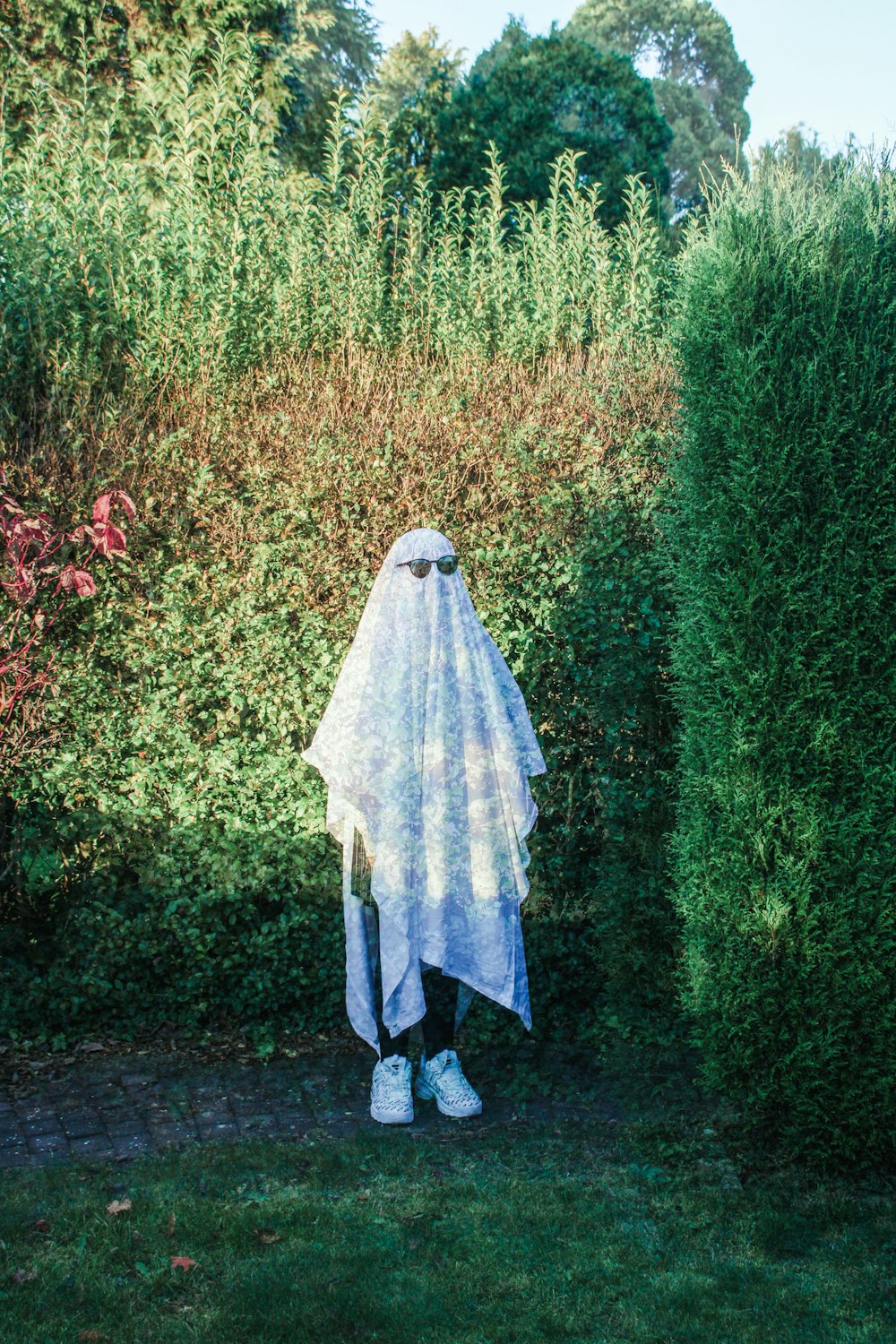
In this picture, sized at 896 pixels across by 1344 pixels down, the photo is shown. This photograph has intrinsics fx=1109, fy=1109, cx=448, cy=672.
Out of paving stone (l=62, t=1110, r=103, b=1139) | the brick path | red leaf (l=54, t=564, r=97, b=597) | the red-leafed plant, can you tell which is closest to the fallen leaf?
the brick path

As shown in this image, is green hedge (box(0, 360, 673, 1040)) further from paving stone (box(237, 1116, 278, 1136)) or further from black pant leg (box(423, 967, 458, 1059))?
paving stone (box(237, 1116, 278, 1136))

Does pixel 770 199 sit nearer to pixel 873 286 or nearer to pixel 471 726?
pixel 873 286

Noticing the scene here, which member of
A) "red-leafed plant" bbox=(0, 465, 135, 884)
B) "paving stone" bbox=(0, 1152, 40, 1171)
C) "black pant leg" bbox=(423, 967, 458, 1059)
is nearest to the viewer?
"paving stone" bbox=(0, 1152, 40, 1171)

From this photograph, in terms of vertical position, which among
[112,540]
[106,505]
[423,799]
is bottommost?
[423,799]

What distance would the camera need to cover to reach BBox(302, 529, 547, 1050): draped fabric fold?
13.5ft

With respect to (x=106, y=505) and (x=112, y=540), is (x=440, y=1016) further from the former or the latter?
(x=106, y=505)

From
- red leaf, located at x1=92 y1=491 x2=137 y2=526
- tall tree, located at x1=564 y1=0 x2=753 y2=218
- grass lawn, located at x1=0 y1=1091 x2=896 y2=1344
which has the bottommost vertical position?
grass lawn, located at x1=0 y1=1091 x2=896 y2=1344

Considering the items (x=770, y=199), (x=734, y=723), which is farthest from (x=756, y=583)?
(x=770, y=199)

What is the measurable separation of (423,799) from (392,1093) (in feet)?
3.76

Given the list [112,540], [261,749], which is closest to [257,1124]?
[261,749]

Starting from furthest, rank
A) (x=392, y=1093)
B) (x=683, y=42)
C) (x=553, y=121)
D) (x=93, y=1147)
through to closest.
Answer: (x=683, y=42)
(x=553, y=121)
(x=392, y=1093)
(x=93, y=1147)

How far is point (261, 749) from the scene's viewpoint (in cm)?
490

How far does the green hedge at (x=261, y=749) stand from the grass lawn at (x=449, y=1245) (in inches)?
38.5

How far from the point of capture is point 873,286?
12.0 ft
